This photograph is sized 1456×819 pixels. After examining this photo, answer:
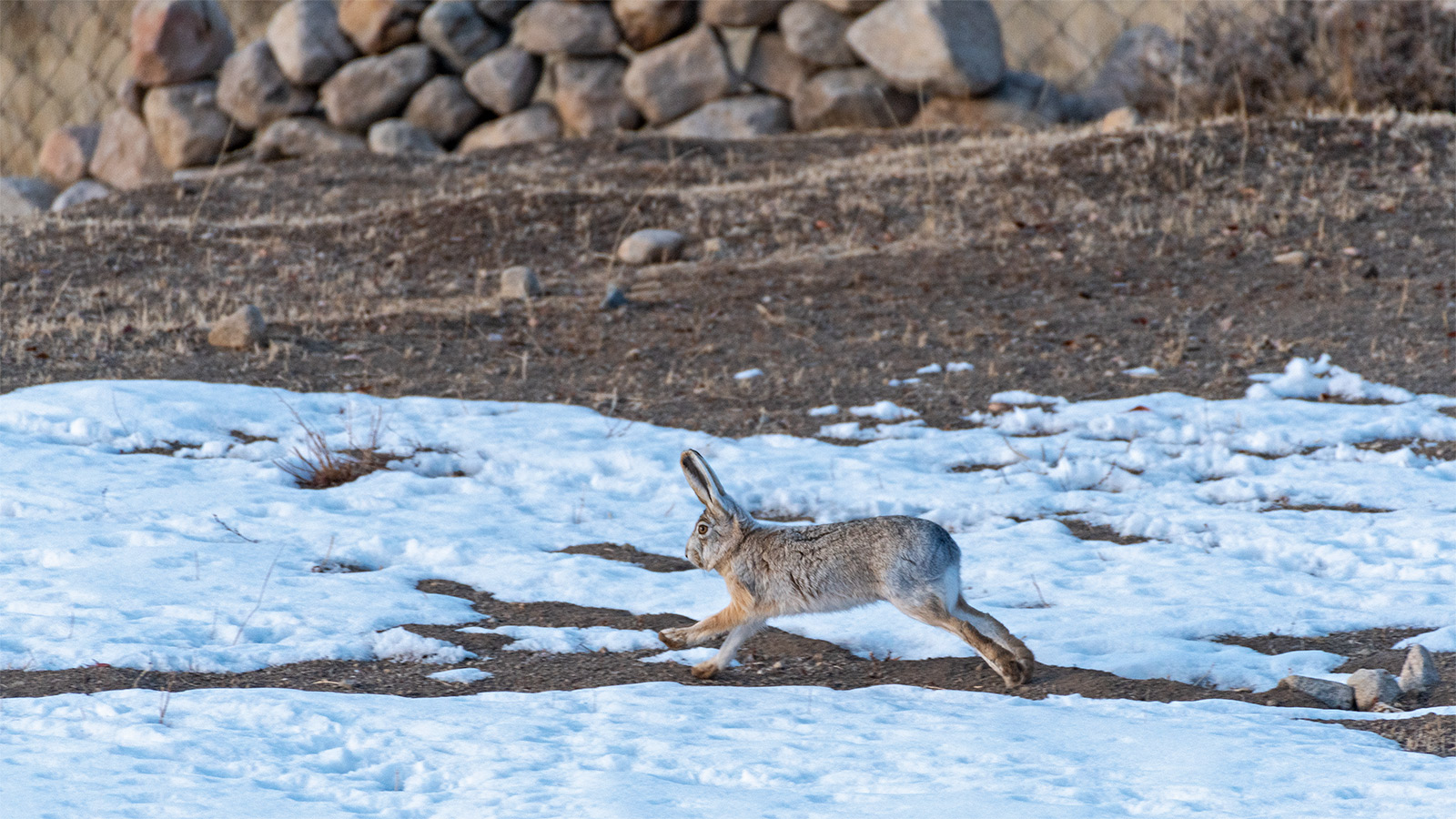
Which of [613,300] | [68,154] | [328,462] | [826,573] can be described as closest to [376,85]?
[68,154]

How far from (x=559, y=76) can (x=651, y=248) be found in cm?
642

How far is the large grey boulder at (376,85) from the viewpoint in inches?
670

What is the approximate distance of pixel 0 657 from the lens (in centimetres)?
439

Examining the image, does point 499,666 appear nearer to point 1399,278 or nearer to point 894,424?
point 894,424

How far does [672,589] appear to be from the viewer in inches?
215

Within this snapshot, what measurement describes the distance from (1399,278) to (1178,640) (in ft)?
18.4

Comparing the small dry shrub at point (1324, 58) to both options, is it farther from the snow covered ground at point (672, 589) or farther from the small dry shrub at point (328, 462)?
the small dry shrub at point (328, 462)

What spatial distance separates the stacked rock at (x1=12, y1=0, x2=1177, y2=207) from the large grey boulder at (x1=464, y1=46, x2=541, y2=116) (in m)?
0.02

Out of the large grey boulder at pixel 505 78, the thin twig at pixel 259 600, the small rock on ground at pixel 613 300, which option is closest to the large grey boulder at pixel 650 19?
the large grey boulder at pixel 505 78

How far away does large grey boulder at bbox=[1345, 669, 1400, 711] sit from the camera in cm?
418

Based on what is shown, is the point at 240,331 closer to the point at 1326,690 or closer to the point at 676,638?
the point at 676,638

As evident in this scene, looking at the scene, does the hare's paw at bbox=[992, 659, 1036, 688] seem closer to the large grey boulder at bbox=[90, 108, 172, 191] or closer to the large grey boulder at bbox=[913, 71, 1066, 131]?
the large grey boulder at bbox=[913, 71, 1066, 131]

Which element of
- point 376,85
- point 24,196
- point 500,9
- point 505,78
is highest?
point 500,9

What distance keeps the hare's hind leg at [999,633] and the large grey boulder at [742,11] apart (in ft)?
41.1
